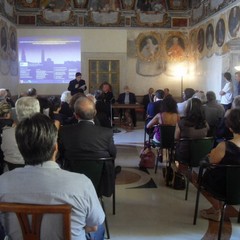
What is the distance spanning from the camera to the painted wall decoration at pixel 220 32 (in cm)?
1181

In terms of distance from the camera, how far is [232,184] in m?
3.55

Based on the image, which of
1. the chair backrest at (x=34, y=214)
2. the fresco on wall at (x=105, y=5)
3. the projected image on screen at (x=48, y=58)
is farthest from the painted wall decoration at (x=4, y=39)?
the chair backrest at (x=34, y=214)

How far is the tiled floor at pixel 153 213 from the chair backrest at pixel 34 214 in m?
2.17

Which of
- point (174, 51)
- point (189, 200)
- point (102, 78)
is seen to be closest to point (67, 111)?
point (189, 200)

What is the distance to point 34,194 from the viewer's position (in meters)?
1.89

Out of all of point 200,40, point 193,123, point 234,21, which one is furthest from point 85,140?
point 200,40

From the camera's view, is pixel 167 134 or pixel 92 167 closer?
pixel 92 167

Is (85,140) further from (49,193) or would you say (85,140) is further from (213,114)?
(213,114)

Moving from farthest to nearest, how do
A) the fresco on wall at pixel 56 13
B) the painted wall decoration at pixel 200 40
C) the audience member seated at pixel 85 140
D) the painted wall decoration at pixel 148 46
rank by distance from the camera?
the painted wall decoration at pixel 148 46 < the fresco on wall at pixel 56 13 < the painted wall decoration at pixel 200 40 < the audience member seated at pixel 85 140

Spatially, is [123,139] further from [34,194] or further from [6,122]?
[34,194]

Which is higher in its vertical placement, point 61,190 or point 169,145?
point 61,190

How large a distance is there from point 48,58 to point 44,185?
14.0 meters

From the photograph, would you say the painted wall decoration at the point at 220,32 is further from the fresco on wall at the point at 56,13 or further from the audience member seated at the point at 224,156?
the audience member seated at the point at 224,156

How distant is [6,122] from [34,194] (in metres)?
3.59
